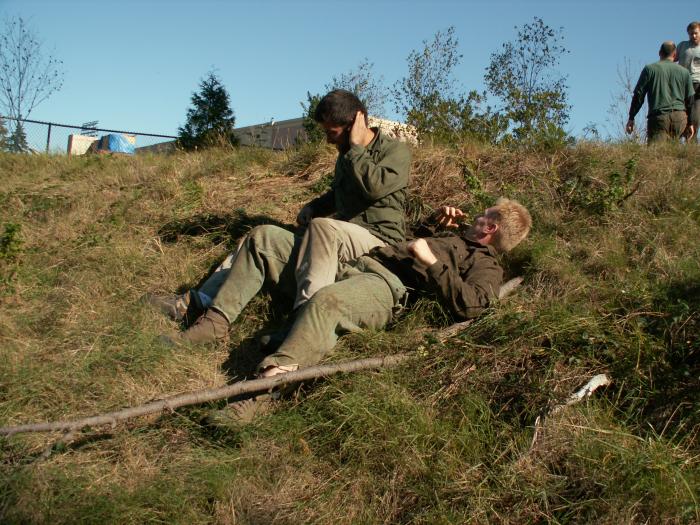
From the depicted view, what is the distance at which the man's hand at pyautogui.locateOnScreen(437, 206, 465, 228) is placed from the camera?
198 inches

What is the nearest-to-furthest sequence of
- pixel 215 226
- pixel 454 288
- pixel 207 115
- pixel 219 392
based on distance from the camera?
1. pixel 219 392
2. pixel 454 288
3. pixel 215 226
4. pixel 207 115

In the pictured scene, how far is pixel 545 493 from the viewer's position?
2684 millimetres

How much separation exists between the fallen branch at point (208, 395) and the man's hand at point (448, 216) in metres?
1.66

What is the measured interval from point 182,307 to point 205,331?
16.8 inches

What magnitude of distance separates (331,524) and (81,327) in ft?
7.91

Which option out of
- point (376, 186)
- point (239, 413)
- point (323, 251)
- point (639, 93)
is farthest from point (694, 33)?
point (239, 413)

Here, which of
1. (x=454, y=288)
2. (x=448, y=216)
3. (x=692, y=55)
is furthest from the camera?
(x=692, y=55)

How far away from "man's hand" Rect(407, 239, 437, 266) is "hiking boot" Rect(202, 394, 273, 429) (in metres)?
1.24

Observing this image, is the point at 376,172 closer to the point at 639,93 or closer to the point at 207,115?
the point at 639,93

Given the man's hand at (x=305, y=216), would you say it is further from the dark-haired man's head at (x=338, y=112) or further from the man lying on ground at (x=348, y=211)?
the dark-haired man's head at (x=338, y=112)

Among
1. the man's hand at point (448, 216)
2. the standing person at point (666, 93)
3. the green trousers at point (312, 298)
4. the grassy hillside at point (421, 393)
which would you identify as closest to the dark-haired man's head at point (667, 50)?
the standing person at point (666, 93)

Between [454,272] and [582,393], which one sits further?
[454,272]

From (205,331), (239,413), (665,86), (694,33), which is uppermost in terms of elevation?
(694,33)

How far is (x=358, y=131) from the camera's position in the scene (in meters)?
4.87
